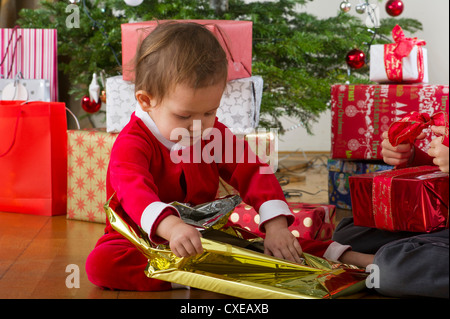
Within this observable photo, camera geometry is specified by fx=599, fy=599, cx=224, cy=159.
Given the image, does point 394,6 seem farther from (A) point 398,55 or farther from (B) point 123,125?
(B) point 123,125

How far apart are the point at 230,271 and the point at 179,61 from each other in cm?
36

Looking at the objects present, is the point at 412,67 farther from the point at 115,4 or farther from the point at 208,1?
the point at 115,4

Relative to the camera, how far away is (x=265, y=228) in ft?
3.54

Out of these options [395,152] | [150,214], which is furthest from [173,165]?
[395,152]

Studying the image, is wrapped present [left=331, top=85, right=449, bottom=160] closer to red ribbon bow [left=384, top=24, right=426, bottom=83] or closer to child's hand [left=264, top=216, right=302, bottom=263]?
red ribbon bow [left=384, top=24, right=426, bottom=83]

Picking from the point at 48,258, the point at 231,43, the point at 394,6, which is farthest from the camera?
the point at 394,6

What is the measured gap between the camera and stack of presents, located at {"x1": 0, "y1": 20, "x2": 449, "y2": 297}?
165 centimetres

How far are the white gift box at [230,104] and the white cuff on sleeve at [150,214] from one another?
0.74 m

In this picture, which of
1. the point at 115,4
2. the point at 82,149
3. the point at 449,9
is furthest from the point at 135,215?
the point at 449,9

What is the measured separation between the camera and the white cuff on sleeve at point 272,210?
1.06 meters

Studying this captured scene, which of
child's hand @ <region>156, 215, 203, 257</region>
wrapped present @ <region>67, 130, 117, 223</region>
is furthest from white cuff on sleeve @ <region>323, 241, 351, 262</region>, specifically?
wrapped present @ <region>67, 130, 117, 223</region>

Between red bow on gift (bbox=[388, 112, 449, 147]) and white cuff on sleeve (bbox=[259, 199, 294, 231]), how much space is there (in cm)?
26

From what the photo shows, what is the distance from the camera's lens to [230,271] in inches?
38.9

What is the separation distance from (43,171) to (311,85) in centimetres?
93
